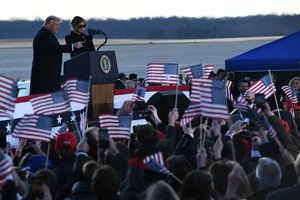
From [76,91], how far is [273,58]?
8.76 metres

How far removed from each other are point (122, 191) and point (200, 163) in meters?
0.83

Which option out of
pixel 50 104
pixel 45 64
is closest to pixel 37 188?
pixel 50 104

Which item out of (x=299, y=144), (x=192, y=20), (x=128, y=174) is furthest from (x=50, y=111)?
(x=192, y=20)

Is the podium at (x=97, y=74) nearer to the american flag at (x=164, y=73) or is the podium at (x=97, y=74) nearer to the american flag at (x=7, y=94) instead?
the american flag at (x=164, y=73)

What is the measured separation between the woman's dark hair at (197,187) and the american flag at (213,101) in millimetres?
2870

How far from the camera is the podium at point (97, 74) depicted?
13312mm

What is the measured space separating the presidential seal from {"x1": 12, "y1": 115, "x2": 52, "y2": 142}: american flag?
4202 millimetres

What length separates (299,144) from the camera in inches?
400

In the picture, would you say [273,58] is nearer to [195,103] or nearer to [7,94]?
[195,103]

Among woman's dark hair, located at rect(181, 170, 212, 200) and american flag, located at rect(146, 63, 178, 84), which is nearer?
woman's dark hair, located at rect(181, 170, 212, 200)

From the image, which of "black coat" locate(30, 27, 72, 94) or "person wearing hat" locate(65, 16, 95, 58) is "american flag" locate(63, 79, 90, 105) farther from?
"person wearing hat" locate(65, 16, 95, 58)

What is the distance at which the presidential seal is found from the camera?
13500 millimetres

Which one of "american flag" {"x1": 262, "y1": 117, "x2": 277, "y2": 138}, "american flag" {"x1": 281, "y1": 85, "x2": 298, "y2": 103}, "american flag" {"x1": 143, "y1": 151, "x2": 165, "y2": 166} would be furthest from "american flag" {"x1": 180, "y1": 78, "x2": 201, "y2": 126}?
"american flag" {"x1": 281, "y1": 85, "x2": 298, "y2": 103}

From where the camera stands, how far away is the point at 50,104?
35.1 ft
